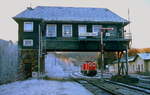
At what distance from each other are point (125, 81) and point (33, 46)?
12337 mm

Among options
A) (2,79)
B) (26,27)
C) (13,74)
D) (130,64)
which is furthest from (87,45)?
(130,64)

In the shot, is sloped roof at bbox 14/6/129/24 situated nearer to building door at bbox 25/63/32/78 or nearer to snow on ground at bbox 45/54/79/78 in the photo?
building door at bbox 25/63/32/78

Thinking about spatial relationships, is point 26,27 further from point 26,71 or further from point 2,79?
point 2,79

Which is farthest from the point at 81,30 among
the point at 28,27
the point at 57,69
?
the point at 57,69

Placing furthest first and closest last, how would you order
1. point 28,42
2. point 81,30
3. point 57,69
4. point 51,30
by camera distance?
point 57,69
point 81,30
point 51,30
point 28,42

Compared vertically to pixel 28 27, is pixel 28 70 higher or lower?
lower

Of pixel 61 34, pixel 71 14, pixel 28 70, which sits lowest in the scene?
pixel 28 70

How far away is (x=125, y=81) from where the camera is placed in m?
28.0

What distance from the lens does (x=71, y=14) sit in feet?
121

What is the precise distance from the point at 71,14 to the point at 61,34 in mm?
4215

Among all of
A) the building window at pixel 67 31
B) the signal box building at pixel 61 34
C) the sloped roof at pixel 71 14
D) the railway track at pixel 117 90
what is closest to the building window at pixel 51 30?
the signal box building at pixel 61 34

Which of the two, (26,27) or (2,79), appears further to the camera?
(26,27)

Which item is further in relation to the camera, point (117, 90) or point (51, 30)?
point (51, 30)

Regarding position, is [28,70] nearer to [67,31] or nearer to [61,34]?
[61,34]
